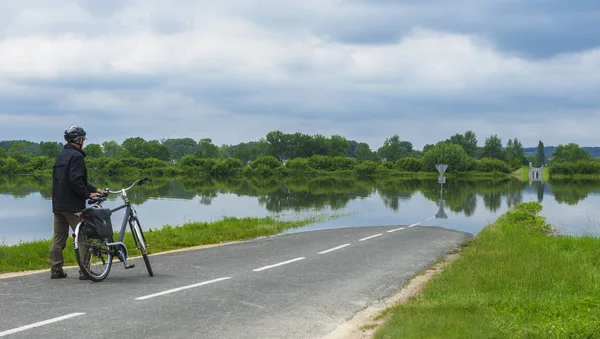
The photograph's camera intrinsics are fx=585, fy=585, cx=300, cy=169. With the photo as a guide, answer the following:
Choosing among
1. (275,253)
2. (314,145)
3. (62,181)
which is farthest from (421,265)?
(314,145)

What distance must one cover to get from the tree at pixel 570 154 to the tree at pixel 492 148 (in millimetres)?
16147

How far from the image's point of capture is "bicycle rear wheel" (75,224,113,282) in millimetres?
8938

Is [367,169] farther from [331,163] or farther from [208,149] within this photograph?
[208,149]

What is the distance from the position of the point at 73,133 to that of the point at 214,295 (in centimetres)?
346

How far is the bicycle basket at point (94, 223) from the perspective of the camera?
29.5 feet

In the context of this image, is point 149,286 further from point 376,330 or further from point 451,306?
point 451,306

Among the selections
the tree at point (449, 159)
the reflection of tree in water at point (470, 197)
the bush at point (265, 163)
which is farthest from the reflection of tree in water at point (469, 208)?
the bush at point (265, 163)

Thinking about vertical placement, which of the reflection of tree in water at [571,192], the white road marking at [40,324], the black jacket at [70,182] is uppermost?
the black jacket at [70,182]

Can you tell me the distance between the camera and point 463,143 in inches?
7338

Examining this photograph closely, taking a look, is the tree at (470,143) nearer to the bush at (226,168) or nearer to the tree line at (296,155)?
the tree line at (296,155)

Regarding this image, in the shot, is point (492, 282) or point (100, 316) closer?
point (100, 316)

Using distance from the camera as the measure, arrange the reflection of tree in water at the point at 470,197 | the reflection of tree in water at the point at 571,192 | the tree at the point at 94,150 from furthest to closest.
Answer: the tree at the point at 94,150
the reflection of tree in water at the point at 571,192
the reflection of tree in water at the point at 470,197

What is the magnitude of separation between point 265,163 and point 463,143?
229ft

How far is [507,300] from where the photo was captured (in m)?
7.74
